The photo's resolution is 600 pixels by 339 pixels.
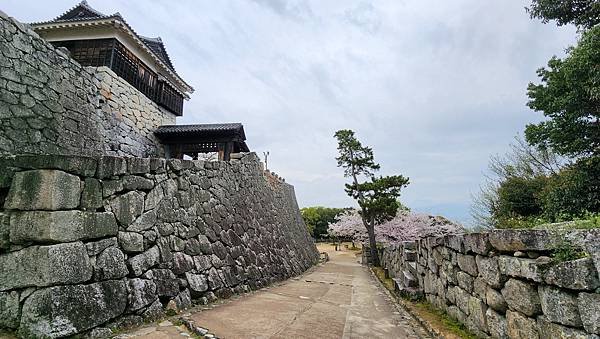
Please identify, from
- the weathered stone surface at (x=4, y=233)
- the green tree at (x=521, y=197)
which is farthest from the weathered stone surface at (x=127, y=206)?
the green tree at (x=521, y=197)

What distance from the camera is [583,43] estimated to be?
8742mm

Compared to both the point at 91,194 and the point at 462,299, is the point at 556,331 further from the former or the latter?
the point at 91,194

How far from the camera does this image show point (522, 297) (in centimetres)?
242

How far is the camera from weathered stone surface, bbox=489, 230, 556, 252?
228 cm

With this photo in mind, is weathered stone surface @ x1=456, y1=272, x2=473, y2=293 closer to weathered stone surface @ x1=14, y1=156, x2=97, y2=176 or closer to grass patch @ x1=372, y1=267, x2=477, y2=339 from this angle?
grass patch @ x1=372, y1=267, x2=477, y2=339

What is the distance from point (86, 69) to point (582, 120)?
16167 mm

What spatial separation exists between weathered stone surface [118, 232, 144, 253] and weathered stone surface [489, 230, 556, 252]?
14.4 ft

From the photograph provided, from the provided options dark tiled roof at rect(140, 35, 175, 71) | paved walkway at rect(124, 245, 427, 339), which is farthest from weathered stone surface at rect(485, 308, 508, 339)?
dark tiled roof at rect(140, 35, 175, 71)

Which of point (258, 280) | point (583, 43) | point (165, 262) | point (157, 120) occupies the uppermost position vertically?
point (583, 43)

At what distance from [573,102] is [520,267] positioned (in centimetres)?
1071

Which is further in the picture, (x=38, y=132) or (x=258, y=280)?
(x=258, y=280)

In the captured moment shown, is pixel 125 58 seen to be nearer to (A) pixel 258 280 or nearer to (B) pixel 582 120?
(A) pixel 258 280

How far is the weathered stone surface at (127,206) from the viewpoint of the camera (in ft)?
13.0

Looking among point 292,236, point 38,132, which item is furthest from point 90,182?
point 292,236
